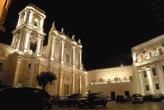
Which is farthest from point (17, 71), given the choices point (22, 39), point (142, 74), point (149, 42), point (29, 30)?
point (149, 42)

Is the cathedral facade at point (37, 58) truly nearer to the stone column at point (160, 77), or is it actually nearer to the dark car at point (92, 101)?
the dark car at point (92, 101)

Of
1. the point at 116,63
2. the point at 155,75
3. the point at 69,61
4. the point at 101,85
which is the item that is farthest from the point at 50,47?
the point at 155,75

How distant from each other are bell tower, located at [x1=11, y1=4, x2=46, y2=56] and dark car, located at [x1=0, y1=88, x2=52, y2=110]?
64.5ft

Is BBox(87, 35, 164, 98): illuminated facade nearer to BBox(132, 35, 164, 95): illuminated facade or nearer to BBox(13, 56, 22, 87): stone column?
BBox(132, 35, 164, 95): illuminated facade

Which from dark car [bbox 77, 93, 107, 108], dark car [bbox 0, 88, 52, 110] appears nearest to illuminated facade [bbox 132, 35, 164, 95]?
dark car [bbox 77, 93, 107, 108]

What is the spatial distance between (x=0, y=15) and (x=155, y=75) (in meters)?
30.8

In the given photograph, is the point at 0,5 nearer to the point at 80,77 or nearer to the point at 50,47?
the point at 50,47

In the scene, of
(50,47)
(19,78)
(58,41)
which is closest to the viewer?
(19,78)

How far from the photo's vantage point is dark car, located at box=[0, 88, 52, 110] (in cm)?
522

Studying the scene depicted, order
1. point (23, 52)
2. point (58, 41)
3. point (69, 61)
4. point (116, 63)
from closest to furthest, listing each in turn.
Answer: point (23, 52) → point (58, 41) → point (69, 61) → point (116, 63)

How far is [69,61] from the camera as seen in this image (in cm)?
3566

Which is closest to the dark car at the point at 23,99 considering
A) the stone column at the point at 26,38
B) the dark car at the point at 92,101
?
the dark car at the point at 92,101

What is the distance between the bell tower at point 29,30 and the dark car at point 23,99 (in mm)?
19670

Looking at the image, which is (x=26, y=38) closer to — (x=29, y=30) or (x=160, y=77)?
(x=29, y=30)
